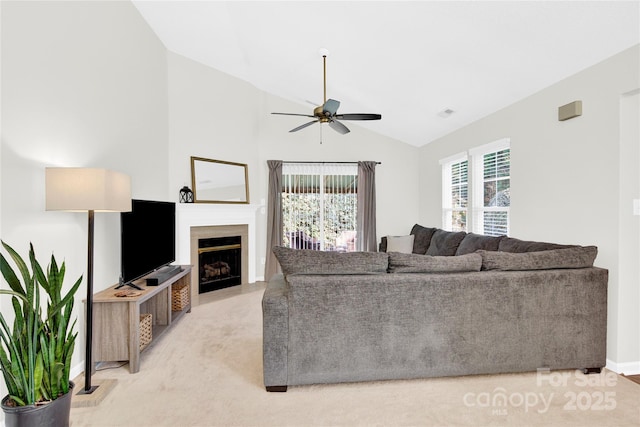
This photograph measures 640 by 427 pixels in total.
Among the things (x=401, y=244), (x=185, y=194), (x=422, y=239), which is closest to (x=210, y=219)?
(x=185, y=194)

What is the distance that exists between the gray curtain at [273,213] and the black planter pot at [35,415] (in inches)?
155

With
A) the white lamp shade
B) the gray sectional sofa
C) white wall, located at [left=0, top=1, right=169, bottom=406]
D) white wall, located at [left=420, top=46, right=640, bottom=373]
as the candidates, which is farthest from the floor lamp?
white wall, located at [left=420, top=46, right=640, bottom=373]

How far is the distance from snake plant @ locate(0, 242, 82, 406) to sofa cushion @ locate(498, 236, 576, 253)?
3.32 m

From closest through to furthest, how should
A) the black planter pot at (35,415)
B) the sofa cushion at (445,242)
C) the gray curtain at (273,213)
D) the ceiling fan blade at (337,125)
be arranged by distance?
1. the black planter pot at (35,415)
2. the ceiling fan blade at (337,125)
3. the sofa cushion at (445,242)
4. the gray curtain at (273,213)

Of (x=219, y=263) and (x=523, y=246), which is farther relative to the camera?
(x=219, y=263)

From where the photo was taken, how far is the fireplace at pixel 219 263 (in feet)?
15.9

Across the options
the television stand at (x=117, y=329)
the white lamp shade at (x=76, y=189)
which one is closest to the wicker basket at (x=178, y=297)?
the television stand at (x=117, y=329)

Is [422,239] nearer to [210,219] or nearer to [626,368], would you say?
[626,368]

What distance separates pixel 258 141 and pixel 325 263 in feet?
12.7

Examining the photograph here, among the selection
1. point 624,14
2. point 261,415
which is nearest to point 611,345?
point 624,14

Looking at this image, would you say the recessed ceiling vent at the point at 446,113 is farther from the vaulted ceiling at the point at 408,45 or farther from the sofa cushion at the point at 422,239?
the sofa cushion at the point at 422,239

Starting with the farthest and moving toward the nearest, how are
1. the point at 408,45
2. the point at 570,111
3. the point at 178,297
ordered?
the point at 178,297 → the point at 408,45 → the point at 570,111

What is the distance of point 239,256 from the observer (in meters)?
5.29

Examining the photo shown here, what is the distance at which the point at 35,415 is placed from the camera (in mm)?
1604
